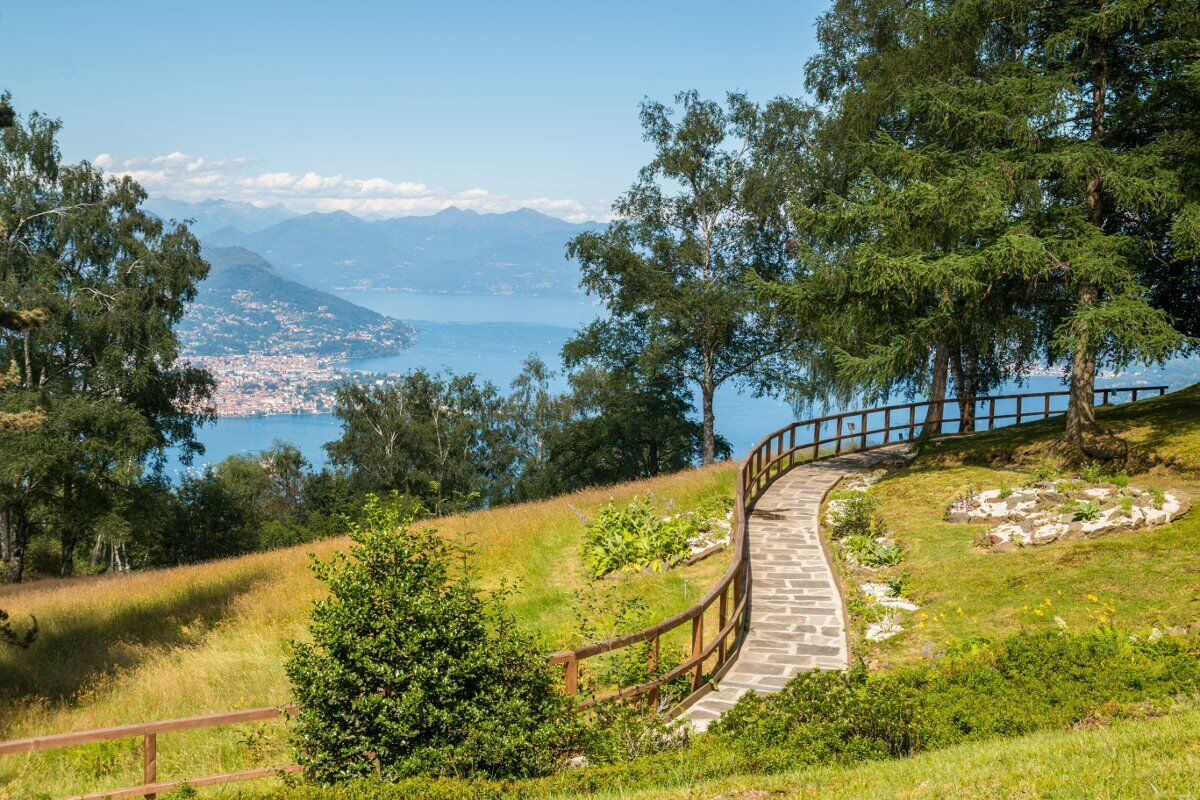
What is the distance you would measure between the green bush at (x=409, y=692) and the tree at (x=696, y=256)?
2440cm

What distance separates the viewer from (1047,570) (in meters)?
12.0

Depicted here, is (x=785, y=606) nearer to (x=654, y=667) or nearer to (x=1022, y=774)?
(x=654, y=667)

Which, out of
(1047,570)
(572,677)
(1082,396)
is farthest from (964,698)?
(1082,396)

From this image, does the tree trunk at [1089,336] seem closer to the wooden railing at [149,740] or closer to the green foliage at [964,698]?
the green foliage at [964,698]

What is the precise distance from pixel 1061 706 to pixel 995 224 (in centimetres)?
1329

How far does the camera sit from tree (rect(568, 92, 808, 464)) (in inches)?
1245

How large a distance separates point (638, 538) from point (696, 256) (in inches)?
741

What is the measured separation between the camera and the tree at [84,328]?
27938mm

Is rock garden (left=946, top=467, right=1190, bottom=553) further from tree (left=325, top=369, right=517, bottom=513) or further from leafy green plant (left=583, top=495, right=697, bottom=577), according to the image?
tree (left=325, top=369, right=517, bottom=513)

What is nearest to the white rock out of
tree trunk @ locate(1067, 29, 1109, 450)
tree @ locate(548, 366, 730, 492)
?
tree trunk @ locate(1067, 29, 1109, 450)

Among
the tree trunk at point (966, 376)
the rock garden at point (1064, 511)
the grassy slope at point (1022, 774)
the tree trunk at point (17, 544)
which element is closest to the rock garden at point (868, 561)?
the rock garden at point (1064, 511)

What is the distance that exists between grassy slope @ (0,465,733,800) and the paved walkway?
110cm

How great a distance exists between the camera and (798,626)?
11688 millimetres

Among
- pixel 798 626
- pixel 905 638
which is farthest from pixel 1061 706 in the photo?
pixel 798 626
